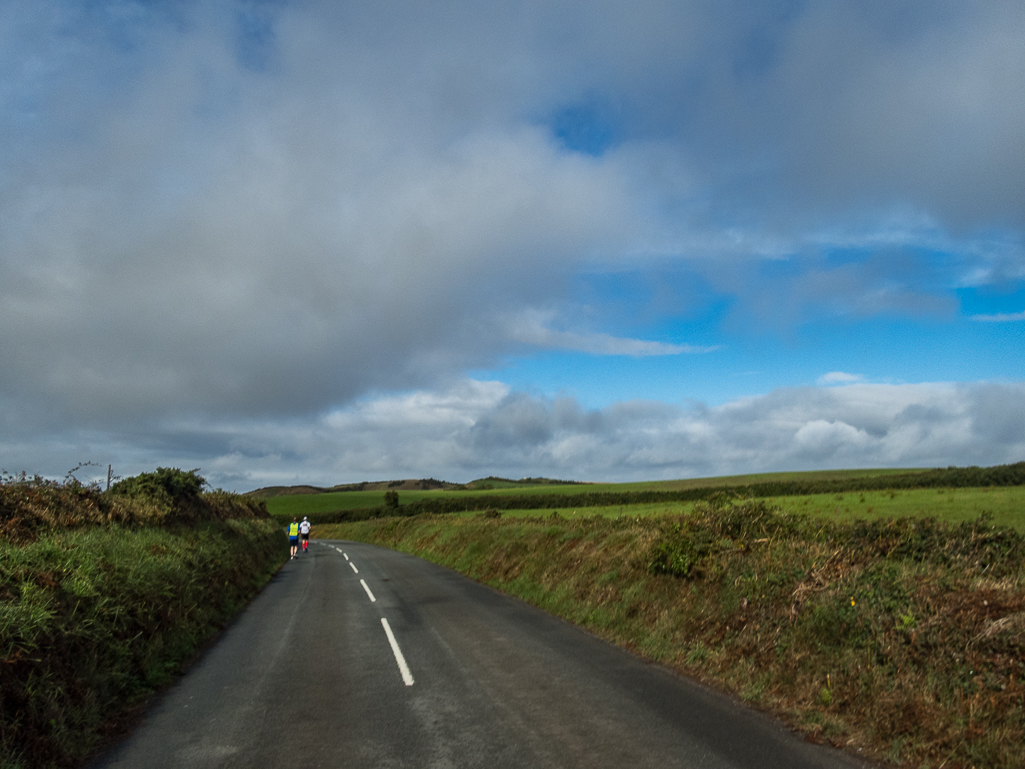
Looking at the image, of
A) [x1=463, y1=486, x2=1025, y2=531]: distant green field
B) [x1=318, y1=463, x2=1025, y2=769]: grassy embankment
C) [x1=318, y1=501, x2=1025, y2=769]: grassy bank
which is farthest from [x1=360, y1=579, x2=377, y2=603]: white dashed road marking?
[x1=463, y1=486, x2=1025, y2=531]: distant green field

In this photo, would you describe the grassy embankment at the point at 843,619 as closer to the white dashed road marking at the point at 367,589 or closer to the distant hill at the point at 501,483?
the white dashed road marking at the point at 367,589

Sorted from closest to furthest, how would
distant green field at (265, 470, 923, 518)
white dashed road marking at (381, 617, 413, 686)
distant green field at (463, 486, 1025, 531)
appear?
white dashed road marking at (381, 617, 413, 686), distant green field at (463, 486, 1025, 531), distant green field at (265, 470, 923, 518)

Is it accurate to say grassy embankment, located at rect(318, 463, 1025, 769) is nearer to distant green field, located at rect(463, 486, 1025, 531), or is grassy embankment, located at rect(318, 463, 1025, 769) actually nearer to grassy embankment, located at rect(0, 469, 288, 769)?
grassy embankment, located at rect(0, 469, 288, 769)

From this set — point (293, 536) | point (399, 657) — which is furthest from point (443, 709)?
point (293, 536)

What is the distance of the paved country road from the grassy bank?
753 mm

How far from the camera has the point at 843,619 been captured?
8.29 metres

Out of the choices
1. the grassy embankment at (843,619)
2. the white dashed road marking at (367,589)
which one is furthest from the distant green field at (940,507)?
the white dashed road marking at (367,589)

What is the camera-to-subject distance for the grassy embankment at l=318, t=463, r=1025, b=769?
21.1ft

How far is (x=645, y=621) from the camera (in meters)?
11.7

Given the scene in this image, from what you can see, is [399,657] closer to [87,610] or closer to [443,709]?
[443,709]

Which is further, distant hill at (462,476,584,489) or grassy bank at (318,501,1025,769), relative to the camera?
distant hill at (462,476,584,489)

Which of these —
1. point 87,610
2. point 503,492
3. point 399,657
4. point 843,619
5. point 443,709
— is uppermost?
point 87,610

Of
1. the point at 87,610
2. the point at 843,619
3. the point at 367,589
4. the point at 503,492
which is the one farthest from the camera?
the point at 503,492

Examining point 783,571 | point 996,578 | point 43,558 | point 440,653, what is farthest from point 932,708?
point 43,558
